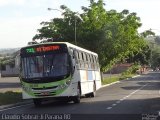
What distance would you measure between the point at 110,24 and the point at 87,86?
29.4 metres

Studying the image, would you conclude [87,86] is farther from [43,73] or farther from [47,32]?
[47,32]

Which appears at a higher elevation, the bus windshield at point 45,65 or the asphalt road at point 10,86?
the bus windshield at point 45,65

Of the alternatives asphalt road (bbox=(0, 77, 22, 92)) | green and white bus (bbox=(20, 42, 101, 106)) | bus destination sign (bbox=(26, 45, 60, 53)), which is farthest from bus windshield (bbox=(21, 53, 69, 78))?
asphalt road (bbox=(0, 77, 22, 92))

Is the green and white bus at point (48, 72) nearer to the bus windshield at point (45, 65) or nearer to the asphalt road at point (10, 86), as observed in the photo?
the bus windshield at point (45, 65)

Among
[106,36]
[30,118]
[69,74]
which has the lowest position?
[30,118]

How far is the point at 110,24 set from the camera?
5662 cm

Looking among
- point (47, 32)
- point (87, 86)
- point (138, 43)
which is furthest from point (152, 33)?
point (87, 86)

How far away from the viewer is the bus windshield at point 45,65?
23.1 metres

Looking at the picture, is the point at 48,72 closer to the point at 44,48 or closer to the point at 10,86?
the point at 44,48

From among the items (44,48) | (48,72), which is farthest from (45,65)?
(44,48)

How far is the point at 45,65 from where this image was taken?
76.2 feet

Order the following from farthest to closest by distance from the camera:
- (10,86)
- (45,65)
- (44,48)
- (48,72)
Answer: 1. (10,86)
2. (44,48)
3. (45,65)
4. (48,72)

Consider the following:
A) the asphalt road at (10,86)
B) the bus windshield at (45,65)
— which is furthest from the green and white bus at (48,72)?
the asphalt road at (10,86)

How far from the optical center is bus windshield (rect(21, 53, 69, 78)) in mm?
23141
